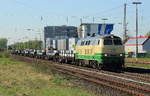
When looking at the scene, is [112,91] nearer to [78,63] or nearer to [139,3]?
[78,63]

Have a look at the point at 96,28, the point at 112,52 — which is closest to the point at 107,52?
the point at 112,52

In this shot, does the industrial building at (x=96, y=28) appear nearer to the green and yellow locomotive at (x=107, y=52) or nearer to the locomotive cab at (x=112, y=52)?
the green and yellow locomotive at (x=107, y=52)

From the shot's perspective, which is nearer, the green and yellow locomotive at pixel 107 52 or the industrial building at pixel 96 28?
the green and yellow locomotive at pixel 107 52

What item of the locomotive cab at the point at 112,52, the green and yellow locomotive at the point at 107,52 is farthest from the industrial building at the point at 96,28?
the locomotive cab at the point at 112,52

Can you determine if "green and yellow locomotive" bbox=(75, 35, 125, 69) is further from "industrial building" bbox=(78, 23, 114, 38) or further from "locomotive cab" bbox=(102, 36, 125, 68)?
"industrial building" bbox=(78, 23, 114, 38)

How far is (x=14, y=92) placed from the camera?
44.3 feet

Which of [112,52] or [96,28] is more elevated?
[96,28]

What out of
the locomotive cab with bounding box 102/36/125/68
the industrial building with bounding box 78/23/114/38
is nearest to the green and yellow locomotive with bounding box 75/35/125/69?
the locomotive cab with bounding box 102/36/125/68

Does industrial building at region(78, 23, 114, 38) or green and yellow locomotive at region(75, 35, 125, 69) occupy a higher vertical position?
industrial building at region(78, 23, 114, 38)

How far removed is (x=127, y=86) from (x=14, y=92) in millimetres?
6346

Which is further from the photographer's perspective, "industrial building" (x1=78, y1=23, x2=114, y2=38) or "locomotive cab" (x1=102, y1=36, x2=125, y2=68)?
"industrial building" (x1=78, y1=23, x2=114, y2=38)

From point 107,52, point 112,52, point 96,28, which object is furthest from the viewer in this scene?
point 96,28

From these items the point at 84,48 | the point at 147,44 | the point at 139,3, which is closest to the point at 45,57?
the point at 139,3

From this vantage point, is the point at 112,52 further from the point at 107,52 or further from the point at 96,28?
the point at 96,28
